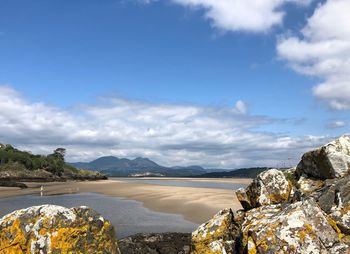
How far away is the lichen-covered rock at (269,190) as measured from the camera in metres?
13.0

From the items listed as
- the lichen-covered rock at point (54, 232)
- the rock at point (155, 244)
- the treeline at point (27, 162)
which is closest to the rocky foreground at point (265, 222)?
the lichen-covered rock at point (54, 232)

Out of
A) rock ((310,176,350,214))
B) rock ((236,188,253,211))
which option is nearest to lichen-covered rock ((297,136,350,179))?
rock ((310,176,350,214))

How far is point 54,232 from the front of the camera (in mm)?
10531

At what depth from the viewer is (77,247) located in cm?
1056

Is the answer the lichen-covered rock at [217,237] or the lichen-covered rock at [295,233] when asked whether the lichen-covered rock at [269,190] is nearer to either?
the lichen-covered rock at [217,237]

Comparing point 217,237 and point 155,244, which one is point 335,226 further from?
point 155,244

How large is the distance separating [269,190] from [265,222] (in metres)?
3.29

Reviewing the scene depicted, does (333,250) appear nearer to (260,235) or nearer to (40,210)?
(260,235)

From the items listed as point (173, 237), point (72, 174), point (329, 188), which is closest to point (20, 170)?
point (72, 174)

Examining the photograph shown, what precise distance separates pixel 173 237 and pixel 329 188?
8688mm

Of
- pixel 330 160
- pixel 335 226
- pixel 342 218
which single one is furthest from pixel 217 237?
pixel 330 160

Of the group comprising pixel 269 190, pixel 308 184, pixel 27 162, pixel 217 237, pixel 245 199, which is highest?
pixel 27 162

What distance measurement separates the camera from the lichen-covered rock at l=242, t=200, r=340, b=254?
29.9 ft

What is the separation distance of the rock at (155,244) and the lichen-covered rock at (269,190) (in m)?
3.85
